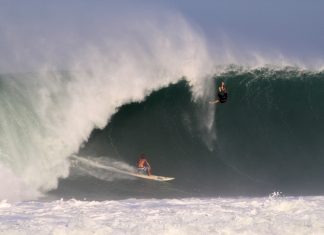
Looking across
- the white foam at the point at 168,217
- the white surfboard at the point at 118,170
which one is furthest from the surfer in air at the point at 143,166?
the white foam at the point at 168,217

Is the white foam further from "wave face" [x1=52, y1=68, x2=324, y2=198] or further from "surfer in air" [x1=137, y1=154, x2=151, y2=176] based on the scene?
"surfer in air" [x1=137, y1=154, x2=151, y2=176]

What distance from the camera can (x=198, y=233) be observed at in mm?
9836

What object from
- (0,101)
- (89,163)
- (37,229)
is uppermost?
(0,101)

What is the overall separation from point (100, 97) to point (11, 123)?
8.80ft

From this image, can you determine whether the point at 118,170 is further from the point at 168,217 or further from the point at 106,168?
the point at 168,217

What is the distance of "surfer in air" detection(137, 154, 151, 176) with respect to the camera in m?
15.3

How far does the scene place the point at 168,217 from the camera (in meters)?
10.7

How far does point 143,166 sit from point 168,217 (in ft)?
15.6

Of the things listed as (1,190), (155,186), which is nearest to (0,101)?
(1,190)

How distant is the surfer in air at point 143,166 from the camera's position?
1533 centimetres

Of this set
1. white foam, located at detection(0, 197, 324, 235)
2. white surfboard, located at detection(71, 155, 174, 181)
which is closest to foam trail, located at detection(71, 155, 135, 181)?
white surfboard, located at detection(71, 155, 174, 181)

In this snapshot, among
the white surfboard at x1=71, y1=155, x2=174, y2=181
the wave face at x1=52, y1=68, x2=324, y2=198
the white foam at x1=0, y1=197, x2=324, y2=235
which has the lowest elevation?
the white foam at x1=0, y1=197, x2=324, y2=235

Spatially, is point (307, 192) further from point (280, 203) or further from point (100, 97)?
point (100, 97)

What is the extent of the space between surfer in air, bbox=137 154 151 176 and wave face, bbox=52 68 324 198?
1.40 ft
